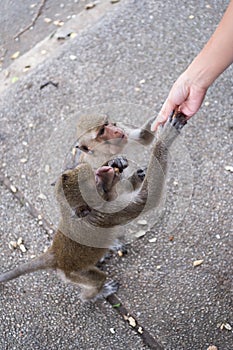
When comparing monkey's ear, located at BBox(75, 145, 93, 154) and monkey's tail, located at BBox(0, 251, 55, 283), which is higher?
monkey's ear, located at BBox(75, 145, 93, 154)

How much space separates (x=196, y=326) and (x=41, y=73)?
1.94 metres

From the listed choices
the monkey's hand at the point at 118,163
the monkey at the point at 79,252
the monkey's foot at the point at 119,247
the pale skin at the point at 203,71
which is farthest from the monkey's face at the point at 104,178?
the monkey's foot at the point at 119,247

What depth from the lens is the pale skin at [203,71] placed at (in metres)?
2.07

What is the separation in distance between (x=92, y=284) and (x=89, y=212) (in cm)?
53

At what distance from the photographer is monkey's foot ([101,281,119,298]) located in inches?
104

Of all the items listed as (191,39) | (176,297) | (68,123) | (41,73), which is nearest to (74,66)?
(41,73)

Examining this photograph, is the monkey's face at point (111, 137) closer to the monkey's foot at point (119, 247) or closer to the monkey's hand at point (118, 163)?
the monkey's hand at point (118, 163)

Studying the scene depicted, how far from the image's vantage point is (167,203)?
289 cm

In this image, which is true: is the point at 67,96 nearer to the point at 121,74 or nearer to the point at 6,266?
the point at 121,74

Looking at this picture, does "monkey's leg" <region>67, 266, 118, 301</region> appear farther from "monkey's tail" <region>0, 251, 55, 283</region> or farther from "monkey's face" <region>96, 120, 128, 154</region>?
"monkey's face" <region>96, 120, 128, 154</region>

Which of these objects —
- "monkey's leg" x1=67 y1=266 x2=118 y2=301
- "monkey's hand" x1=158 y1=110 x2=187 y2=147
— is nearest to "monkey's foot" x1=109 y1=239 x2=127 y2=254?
"monkey's leg" x1=67 y1=266 x2=118 y2=301

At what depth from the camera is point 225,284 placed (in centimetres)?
259

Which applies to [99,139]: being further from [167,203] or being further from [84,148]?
[167,203]

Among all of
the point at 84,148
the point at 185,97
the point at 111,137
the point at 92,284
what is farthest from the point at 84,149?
the point at 92,284
